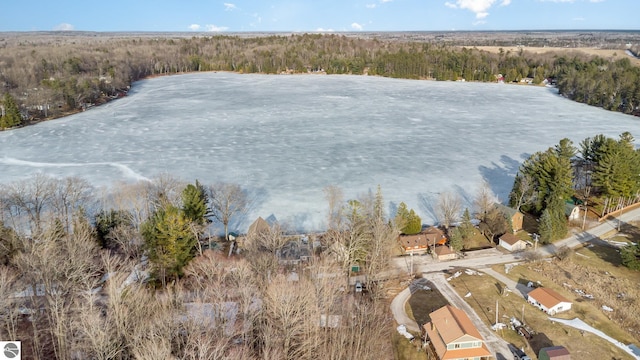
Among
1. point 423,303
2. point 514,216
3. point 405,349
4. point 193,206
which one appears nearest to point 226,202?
point 193,206

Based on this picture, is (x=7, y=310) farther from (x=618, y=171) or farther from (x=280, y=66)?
(x=280, y=66)

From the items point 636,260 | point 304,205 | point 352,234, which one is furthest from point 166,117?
point 636,260

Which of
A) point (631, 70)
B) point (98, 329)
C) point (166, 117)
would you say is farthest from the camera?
point (631, 70)

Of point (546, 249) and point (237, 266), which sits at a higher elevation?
point (237, 266)

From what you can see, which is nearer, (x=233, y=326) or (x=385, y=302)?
(x=233, y=326)

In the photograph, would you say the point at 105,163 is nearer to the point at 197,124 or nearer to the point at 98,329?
the point at 197,124

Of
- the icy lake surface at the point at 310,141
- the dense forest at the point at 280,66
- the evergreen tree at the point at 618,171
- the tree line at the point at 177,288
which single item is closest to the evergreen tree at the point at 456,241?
the icy lake surface at the point at 310,141

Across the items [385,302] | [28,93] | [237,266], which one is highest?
[28,93]

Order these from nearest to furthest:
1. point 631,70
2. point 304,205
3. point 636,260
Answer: point 636,260, point 304,205, point 631,70
